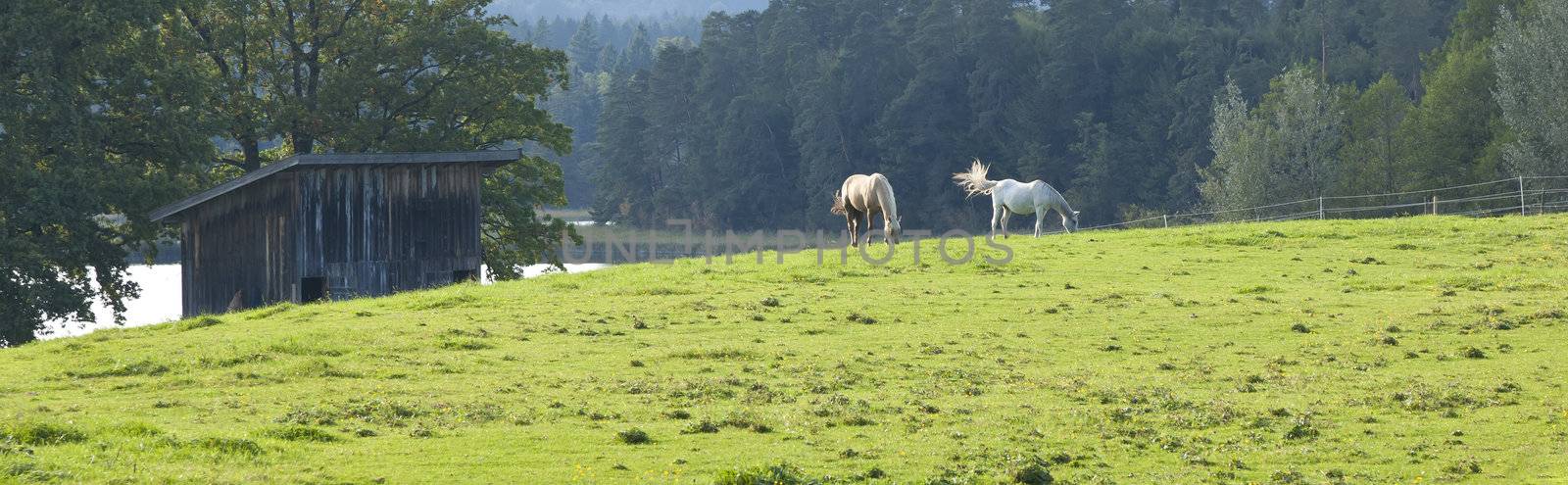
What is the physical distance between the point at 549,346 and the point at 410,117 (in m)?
23.5

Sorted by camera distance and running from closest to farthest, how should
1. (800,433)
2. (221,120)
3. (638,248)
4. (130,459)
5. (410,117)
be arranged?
(130,459)
(800,433)
(221,120)
(410,117)
(638,248)

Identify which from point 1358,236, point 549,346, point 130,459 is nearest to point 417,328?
point 549,346

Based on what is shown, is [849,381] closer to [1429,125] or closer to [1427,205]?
[1427,205]

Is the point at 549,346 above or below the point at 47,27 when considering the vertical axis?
below

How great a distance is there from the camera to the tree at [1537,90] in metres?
57.4

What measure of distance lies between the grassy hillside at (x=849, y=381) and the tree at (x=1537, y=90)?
32.3m

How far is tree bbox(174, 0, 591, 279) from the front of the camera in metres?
38.8

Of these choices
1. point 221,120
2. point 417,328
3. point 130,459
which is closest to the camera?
point 130,459

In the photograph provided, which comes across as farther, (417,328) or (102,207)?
(102,207)

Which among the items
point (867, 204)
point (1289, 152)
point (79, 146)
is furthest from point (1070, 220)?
point (1289, 152)

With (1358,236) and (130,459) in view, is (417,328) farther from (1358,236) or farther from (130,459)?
(1358,236)

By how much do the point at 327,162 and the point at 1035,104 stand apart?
76.0m

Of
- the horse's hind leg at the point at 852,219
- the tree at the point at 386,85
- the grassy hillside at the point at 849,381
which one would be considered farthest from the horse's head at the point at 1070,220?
the tree at the point at 386,85

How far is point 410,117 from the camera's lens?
41.5 m
